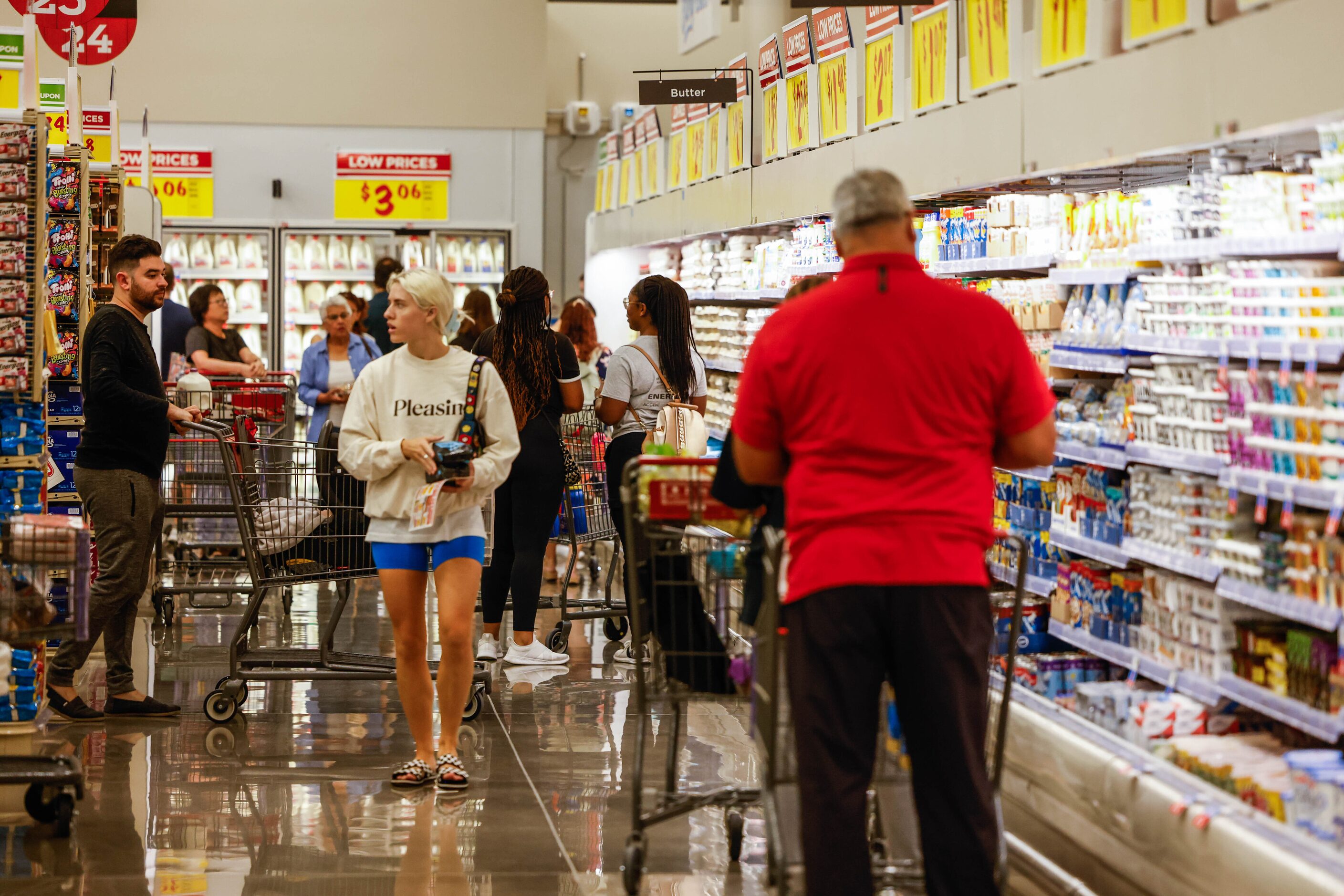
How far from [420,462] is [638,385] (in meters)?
2.04

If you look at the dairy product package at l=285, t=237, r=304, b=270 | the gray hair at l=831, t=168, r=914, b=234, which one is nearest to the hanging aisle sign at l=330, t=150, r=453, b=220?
the dairy product package at l=285, t=237, r=304, b=270

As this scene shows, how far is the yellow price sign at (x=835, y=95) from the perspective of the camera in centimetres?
681

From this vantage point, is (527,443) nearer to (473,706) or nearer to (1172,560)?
(473,706)

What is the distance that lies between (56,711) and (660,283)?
309 centimetres

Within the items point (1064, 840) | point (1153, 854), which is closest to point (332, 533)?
point (1064, 840)

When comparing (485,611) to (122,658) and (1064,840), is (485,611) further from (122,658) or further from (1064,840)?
(1064,840)

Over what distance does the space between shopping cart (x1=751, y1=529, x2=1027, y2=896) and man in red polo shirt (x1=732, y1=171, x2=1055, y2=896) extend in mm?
153

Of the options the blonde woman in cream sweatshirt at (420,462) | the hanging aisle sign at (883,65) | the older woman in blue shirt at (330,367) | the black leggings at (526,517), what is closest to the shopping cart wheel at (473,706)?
the black leggings at (526,517)

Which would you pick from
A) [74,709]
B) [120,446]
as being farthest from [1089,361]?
[74,709]

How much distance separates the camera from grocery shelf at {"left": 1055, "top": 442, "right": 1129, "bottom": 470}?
460 cm

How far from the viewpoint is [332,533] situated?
5.81 meters

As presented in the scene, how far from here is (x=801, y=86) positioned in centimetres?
766

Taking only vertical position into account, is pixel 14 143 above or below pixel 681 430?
above

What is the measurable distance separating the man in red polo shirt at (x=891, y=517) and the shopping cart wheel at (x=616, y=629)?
4.64 metres
